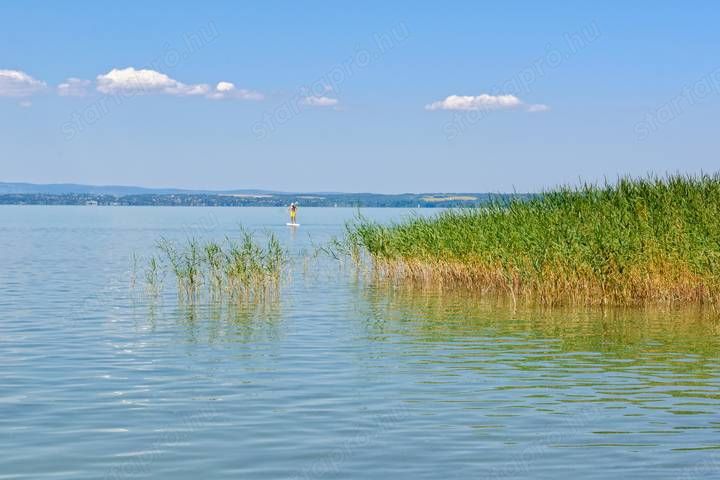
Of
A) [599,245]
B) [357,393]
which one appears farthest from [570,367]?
[599,245]

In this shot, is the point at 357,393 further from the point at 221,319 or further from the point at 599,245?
the point at 599,245

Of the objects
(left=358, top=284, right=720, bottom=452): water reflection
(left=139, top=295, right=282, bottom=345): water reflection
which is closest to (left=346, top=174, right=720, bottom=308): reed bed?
(left=358, top=284, right=720, bottom=452): water reflection

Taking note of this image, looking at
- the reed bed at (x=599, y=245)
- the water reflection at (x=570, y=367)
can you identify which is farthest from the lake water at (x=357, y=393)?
the reed bed at (x=599, y=245)

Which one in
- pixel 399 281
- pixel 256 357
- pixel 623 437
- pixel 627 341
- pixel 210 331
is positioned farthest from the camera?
pixel 399 281

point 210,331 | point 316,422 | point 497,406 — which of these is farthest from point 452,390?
point 210,331

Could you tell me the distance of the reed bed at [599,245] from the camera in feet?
91.3

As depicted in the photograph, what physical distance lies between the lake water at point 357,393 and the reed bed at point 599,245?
5.26 feet

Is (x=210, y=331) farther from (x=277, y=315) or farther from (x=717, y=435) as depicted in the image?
(x=717, y=435)

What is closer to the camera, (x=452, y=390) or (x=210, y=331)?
(x=452, y=390)

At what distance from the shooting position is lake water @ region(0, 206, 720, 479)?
12.3 meters

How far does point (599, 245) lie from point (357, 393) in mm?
13902

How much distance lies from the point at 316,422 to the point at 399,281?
79.4 ft

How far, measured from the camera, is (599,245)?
28500mm

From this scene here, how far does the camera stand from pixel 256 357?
20.4m
